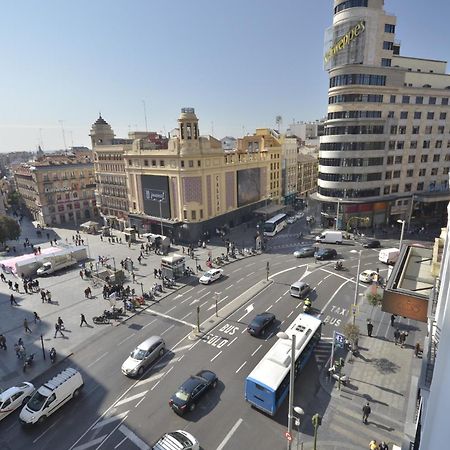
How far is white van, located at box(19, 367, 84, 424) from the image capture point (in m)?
19.5

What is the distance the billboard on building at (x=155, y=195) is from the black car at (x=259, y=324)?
120 ft

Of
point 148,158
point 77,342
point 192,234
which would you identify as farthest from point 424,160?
point 77,342

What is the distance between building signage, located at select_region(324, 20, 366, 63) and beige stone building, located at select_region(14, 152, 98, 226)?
66.9 meters

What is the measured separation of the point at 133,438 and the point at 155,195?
48.8 metres

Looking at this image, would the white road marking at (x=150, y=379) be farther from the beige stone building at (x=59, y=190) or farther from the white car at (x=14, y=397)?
the beige stone building at (x=59, y=190)

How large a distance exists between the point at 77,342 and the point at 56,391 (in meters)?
8.87

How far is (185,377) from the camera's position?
23578mm

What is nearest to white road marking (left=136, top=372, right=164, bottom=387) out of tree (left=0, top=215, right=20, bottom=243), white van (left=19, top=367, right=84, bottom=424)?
white van (left=19, top=367, right=84, bottom=424)

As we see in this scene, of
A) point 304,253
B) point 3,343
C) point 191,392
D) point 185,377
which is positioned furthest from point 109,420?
point 304,253

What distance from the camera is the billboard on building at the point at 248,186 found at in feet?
227

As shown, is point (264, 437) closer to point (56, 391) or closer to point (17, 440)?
point (56, 391)

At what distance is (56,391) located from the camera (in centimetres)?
2030

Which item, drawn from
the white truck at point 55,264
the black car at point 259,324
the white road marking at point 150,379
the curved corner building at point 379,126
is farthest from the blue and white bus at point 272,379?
→ the curved corner building at point 379,126

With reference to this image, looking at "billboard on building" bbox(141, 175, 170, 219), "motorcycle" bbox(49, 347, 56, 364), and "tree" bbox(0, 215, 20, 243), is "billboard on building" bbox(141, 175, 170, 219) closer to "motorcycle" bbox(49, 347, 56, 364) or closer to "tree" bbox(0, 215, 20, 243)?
"tree" bbox(0, 215, 20, 243)
